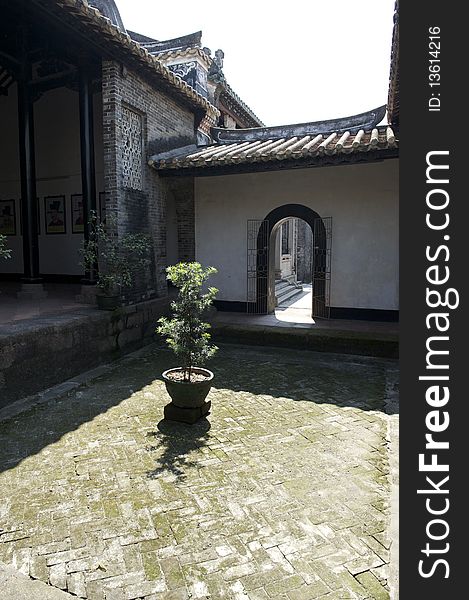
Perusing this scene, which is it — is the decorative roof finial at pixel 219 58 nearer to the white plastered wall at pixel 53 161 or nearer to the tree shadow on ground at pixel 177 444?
the white plastered wall at pixel 53 161

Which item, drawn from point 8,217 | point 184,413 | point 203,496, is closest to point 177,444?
point 184,413

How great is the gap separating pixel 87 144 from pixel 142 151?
1.18 metres

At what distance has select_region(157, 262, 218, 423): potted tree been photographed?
4855mm

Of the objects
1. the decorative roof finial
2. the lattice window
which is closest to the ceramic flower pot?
the lattice window

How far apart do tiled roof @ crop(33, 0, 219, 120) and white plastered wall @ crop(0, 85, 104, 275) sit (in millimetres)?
3203

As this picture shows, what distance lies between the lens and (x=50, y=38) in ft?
26.3

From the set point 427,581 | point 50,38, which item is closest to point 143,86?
point 50,38

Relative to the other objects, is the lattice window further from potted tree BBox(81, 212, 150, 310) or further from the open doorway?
the open doorway

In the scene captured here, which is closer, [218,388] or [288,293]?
[218,388]

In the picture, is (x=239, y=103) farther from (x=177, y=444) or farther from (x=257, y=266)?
(x=177, y=444)

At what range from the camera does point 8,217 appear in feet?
41.7

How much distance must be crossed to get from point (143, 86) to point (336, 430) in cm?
780

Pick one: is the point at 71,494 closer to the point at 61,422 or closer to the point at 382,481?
the point at 61,422

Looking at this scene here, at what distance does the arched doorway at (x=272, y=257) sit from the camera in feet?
31.8
